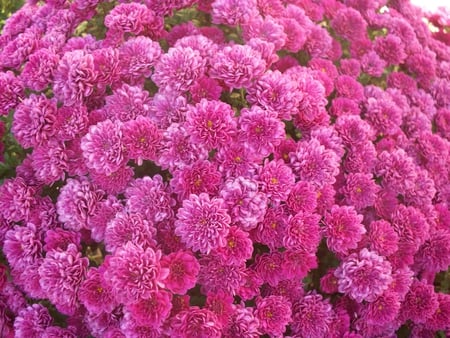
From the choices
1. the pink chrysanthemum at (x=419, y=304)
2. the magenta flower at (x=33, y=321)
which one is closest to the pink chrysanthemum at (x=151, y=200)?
the magenta flower at (x=33, y=321)

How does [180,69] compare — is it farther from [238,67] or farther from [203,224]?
[203,224]

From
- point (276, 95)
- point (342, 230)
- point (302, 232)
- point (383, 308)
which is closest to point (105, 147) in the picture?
point (276, 95)

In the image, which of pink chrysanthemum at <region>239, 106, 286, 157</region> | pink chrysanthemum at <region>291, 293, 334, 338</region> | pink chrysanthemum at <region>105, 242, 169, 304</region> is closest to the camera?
pink chrysanthemum at <region>105, 242, 169, 304</region>

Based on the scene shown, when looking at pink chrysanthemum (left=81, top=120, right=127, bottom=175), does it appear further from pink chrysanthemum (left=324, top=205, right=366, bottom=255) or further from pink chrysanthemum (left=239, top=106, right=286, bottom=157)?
pink chrysanthemum (left=324, top=205, right=366, bottom=255)

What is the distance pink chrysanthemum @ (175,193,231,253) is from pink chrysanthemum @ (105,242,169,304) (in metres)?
0.13

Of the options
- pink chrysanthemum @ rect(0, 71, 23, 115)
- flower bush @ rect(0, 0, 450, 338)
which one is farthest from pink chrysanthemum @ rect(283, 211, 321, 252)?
pink chrysanthemum @ rect(0, 71, 23, 115)

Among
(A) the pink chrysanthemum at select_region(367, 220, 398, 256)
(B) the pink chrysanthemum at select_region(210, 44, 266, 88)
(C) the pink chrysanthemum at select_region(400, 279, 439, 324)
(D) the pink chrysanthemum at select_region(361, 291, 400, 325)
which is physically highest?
(B) the pink chrysanthemum at select_region(210, 44, 266, 88)

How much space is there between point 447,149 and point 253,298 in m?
1.11

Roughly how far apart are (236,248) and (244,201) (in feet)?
0.52

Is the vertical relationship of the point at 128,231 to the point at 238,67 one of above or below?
below

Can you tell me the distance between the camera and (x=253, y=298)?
2119 mm

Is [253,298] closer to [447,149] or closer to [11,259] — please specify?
[11,259]

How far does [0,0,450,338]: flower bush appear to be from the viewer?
1886 mm

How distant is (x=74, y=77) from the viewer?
2.04 metres
